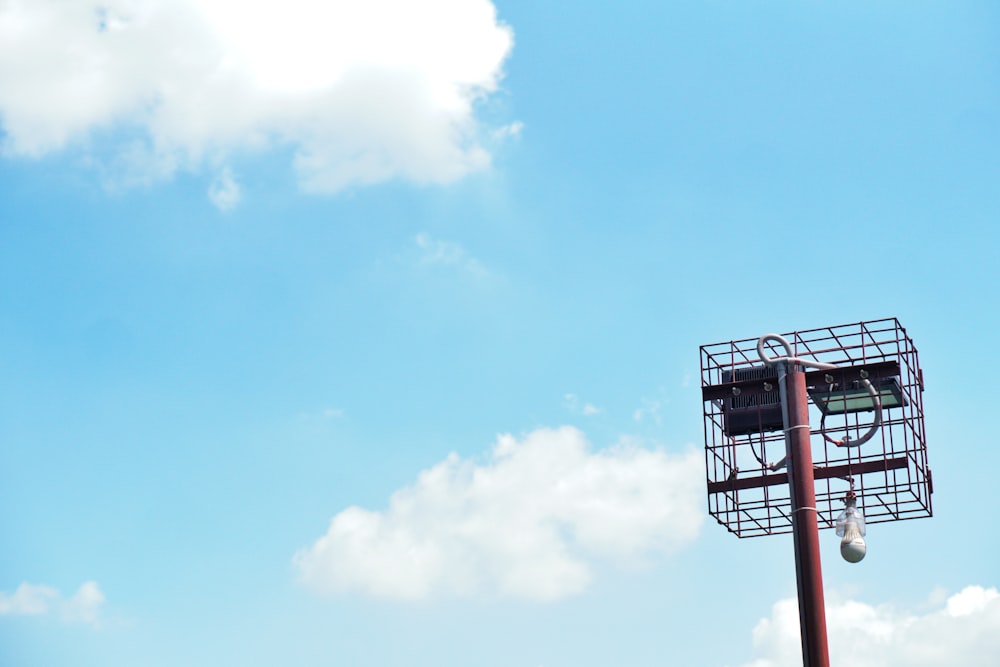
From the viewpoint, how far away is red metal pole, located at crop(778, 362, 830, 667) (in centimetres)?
2605

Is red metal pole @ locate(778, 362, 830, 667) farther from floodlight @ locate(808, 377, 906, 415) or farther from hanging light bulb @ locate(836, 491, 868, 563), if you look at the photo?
floodlight @ locate(808, 377, 906, 415)

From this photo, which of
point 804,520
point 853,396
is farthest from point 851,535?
point 853,396

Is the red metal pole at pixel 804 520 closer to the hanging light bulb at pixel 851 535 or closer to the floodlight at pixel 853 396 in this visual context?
the hanging light bulb at pixel 851 535

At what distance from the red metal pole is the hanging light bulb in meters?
1.25

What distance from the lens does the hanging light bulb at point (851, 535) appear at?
25.0m

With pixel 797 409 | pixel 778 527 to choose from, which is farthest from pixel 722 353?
pixel 797 409

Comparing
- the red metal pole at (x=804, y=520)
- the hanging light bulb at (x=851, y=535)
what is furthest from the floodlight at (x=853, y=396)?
the hanging light bulb at (x=851, y=535)

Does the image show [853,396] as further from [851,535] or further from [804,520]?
[851,535]

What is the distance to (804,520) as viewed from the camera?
26906mm

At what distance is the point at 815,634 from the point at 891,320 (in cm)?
1528

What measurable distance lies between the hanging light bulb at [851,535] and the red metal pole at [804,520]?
1252mm

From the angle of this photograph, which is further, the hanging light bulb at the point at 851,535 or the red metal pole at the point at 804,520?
the red metal pole at the point at 804,520

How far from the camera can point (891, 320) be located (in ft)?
126

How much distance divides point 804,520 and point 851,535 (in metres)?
1.80
